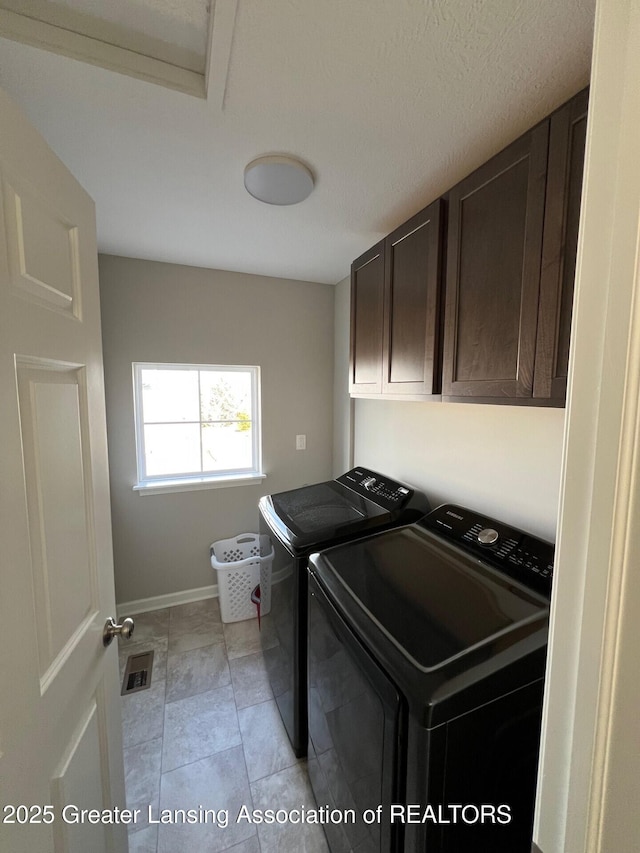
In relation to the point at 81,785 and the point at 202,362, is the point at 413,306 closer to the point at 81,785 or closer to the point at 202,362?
the point at 202,362

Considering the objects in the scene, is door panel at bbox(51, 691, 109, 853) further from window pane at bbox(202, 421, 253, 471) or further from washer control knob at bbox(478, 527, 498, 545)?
window pane at bbox(202, 421, 253, 471)

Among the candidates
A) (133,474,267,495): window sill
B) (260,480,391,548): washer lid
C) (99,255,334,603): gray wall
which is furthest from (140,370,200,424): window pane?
(260,480,391,548): washer lid

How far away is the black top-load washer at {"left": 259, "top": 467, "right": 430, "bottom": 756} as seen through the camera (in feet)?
4.60

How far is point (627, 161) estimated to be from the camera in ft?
1.22

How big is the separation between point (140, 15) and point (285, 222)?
2.88 ft

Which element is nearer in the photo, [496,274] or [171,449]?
[496,274]

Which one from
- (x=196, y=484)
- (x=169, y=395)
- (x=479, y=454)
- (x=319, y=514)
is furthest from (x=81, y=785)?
(x=169, y=395)

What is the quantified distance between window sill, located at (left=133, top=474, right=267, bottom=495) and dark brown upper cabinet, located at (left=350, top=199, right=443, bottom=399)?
120 centimetres

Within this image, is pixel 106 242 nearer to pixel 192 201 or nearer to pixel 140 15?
pixel 192 201

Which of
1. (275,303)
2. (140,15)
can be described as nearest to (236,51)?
(140,15)

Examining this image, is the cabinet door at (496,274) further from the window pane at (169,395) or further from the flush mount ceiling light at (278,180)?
the window pane at (169,395)

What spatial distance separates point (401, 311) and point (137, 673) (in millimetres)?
2373

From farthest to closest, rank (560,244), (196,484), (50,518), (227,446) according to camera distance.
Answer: (227,446)
(196,484)
(560,244)
(50,518)

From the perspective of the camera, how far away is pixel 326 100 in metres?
0.93
